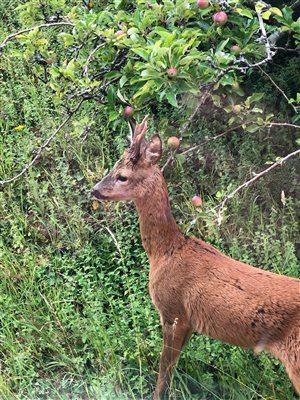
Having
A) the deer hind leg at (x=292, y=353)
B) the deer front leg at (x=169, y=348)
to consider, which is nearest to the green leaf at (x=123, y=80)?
the deer front leg at (x=169, y=348)

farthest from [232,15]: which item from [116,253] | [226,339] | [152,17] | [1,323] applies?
[1,323]

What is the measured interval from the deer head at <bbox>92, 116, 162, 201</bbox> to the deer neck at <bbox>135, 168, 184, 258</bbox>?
3 cm

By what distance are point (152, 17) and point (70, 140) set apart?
184 centimetres

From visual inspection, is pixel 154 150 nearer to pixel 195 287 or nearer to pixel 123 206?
pixel 195 287

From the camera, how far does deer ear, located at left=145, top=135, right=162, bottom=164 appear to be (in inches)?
143

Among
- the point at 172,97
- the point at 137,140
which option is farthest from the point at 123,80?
the point at 137,140

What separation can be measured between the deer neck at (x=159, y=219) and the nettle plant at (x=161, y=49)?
45 centimetres

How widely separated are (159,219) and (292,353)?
964 mm

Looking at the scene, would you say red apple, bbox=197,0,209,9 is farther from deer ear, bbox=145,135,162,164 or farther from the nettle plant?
deer ear, bbox=145,135,162,164

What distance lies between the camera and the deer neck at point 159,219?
11.8 ft

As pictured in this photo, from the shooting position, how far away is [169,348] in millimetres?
3590

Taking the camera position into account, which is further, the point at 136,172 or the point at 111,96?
the point at 111,96

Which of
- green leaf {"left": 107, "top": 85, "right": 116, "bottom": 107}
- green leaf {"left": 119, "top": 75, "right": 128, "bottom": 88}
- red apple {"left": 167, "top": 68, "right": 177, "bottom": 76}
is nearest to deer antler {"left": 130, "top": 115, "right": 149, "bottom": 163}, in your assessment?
red apple {"left": 167, "top": 68, "right": 177, "bottom": 76}

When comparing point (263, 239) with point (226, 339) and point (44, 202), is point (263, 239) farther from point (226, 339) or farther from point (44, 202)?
point (44, 202)
